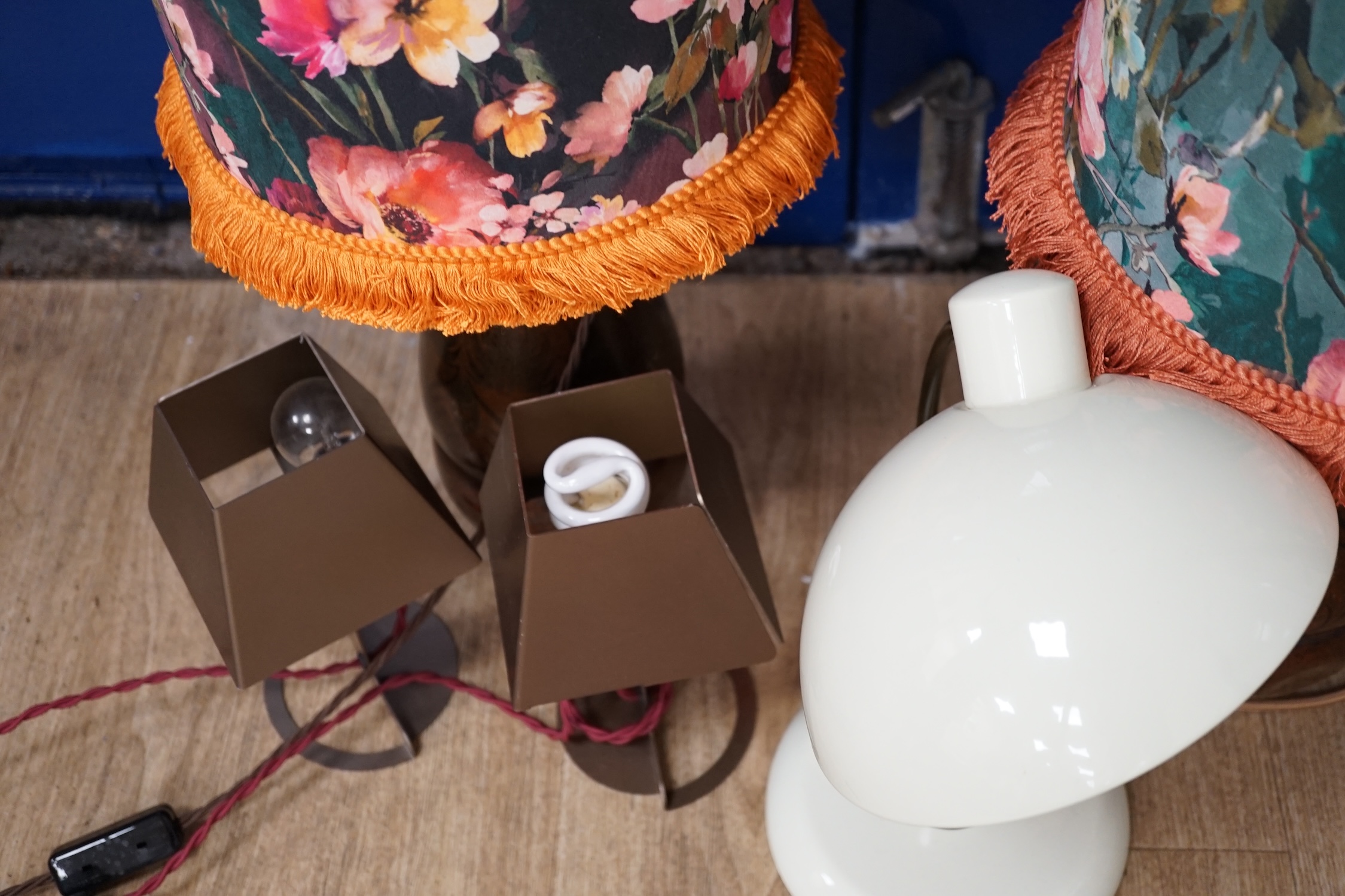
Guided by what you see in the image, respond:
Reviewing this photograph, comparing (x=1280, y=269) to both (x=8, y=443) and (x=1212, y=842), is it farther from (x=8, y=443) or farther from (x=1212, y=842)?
(x=8, y=443)

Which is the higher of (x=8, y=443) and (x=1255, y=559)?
(x=1255, y=559)

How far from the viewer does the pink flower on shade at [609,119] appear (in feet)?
1.81

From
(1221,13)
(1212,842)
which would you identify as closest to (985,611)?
(1221,13)

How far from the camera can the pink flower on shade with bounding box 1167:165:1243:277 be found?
0.45 m

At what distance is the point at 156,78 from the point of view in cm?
112

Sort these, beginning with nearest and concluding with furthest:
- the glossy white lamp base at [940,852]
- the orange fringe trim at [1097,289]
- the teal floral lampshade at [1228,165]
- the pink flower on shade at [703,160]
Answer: the teal floral lampshade at [1228,165], the orange fringe trim at [1097,289], the pink flower on shade at [703,160], the glossy white lamp base at [940,852]

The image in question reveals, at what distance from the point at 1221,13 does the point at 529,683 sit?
1.58 feet

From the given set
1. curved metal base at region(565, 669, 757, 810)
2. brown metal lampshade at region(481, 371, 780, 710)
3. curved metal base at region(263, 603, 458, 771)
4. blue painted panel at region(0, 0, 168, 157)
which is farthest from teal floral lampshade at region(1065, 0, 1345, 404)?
blue painted panel at region(0, 0, 168, 157)

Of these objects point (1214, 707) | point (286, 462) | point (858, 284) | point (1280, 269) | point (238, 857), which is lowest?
point (238, 857)

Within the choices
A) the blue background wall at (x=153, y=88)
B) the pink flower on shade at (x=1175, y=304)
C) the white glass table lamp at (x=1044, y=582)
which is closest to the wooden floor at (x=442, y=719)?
the blue background wall at (x=153, y=88)

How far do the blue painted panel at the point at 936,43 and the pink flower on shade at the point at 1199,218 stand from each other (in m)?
0.56

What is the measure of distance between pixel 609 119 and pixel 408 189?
11cm

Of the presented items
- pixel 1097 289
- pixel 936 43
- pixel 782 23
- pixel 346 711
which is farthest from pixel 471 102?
pixel 936 43

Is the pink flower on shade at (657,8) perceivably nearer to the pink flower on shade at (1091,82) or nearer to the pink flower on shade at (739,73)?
the pink flower on shade at (739,73)
